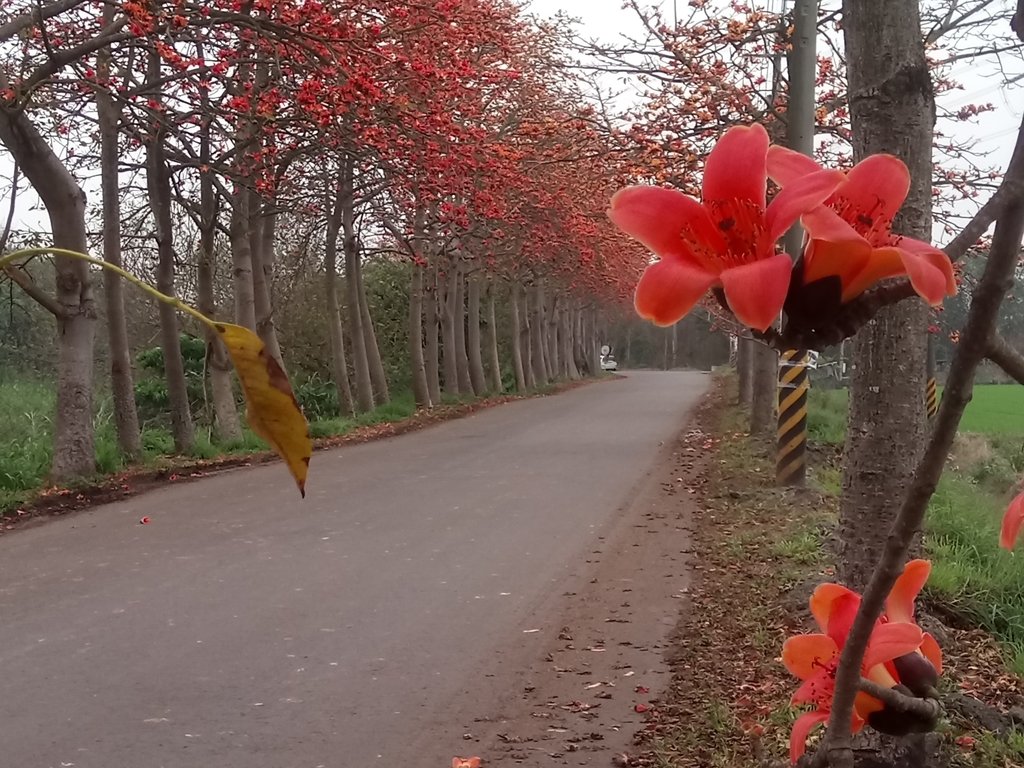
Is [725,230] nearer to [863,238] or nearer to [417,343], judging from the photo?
[863,238]

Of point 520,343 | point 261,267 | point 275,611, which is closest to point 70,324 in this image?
point 261,267

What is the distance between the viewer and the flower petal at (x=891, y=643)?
0.89 m

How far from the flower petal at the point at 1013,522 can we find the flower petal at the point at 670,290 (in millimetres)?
382

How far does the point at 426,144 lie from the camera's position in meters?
10.4

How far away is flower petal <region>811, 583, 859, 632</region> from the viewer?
39.8 inches

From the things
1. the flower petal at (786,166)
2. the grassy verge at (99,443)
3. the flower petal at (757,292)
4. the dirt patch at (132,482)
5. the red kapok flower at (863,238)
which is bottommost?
the dirt patch at (132,482)

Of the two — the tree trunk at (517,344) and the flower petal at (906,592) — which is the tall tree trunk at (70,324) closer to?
the flower petal at (906,592)

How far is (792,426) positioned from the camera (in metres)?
9.54

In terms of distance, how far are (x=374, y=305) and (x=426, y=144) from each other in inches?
670

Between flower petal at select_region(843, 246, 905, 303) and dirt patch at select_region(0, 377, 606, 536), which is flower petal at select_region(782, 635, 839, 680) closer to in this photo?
flower petal at select_region(843, 246, 905, 303)

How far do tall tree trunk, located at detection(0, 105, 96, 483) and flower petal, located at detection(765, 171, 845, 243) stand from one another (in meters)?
10.00

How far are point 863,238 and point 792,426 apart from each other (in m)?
9.18

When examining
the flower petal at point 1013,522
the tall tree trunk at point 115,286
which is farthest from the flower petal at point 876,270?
the tall tree trunk at point 115,286

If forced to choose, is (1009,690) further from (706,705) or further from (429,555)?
(429,555)
